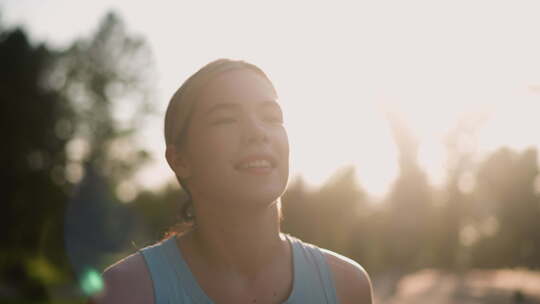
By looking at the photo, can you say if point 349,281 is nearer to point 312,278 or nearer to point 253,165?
point 312,278

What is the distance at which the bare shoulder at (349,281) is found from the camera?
2.34m

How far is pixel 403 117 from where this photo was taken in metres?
23.8

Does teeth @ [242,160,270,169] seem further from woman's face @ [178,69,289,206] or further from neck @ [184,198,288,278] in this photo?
neck @ [184,198,288,278]

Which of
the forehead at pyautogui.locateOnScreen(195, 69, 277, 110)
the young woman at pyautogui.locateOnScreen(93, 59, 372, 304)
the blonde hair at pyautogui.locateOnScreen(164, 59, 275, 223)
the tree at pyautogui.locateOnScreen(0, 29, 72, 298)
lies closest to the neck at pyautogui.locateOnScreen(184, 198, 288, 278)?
the young woman at pyautogui.locateOnScreen(93, 59, 372, 304)

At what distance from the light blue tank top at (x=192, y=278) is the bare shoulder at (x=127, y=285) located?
0.03 m

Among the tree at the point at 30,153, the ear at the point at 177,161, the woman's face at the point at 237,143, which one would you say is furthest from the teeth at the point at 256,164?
the tree at the point at 30,153

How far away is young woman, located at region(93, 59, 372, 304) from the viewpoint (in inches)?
84.4

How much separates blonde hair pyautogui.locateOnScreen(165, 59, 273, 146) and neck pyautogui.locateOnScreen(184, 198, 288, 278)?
0.35 m

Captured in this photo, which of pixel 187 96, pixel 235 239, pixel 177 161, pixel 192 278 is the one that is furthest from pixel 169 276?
pixel 187 96

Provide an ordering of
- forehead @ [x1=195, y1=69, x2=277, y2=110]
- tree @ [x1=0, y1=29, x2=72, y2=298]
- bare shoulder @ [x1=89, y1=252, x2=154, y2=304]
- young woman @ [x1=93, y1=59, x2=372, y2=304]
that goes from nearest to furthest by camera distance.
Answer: bare shoulder @ [x1=89, y1=252, x2=154, y2=304]
young woman @ [x1=93, y1=59, x2=372, y2=304]
forehead @ [x1=195, y1=69, x2=277, y2=110]
tree @ [x1=0, y1=29, x2=72, y2=298]

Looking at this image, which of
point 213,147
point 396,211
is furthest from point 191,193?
point 396,211

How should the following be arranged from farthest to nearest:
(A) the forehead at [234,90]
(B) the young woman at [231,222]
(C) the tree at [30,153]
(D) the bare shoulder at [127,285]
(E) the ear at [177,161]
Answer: (C) the tree at [30,153]
(E) the ear at [177,161]
(A) the forehead at [234,90]
(B) the young woman at [231,222]
(D) the bare shoulder at [127,285]

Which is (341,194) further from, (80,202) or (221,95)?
(221,95)

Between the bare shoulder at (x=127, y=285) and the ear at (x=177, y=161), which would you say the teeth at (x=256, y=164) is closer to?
the ear at (x=177, y=161)
